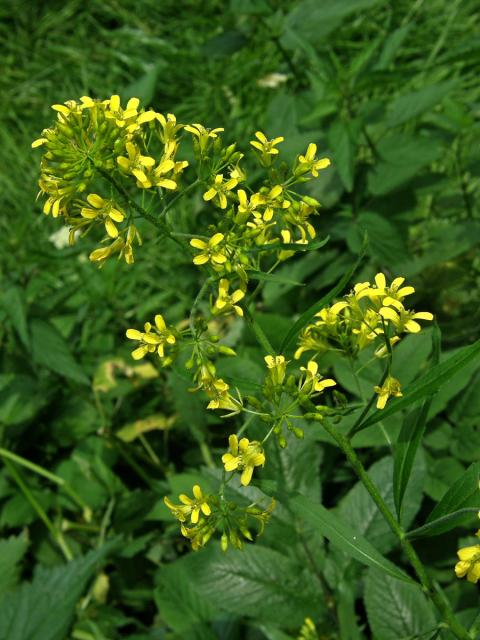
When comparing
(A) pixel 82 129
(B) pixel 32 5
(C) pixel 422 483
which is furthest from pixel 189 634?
(B) pixel 32 5

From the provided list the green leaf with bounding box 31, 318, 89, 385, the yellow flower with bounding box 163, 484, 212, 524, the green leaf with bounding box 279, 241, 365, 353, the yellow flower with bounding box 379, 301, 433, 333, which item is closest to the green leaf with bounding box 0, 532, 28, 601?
the green leaf with bounding box 31, 318, 89, 385

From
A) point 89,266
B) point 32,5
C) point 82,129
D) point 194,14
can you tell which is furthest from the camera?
point 32,5

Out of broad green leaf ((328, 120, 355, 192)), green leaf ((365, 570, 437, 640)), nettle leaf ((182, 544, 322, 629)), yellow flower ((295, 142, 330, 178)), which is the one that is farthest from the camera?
broad green leaf ((328, 120, 355, 192))

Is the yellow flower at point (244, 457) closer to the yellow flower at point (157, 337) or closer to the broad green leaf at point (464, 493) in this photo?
the yellow flower at point (157, 337)

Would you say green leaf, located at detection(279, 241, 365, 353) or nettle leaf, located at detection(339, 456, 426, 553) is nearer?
green leaf, located at detection(279, 241, 365, 353)

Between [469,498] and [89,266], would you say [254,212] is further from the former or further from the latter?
[89,266]

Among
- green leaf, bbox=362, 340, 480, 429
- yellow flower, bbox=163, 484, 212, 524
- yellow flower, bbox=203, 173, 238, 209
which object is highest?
yellow flower, bbox=203, 173, 238, 209

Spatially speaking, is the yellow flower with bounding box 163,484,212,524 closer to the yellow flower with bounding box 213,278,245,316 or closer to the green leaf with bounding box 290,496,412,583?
the green leaf with bounding box 290,496,412,583
